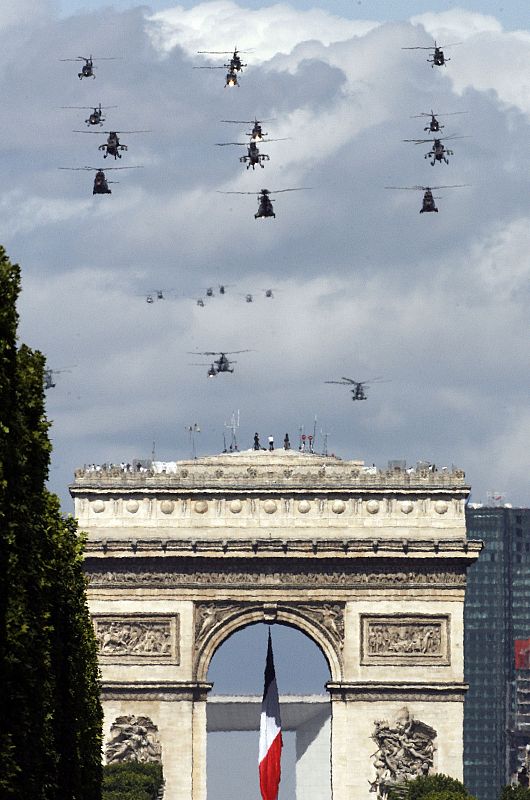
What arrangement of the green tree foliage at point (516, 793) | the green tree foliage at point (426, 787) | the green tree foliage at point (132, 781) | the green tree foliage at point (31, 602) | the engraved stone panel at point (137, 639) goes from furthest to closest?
1. the engraved stone panel at point (137, 639)
2. the green tree foliage at point (426, 787)
3. the green tree foliage at point (516, 793)
4. the green tree foliage at point (132, 781)
5. the green tree foliage at point (31, 602)

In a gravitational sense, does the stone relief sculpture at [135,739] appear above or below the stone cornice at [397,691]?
below

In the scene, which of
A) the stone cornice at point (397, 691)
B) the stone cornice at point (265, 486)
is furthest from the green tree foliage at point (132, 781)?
the stone cornice at point (265, 486)

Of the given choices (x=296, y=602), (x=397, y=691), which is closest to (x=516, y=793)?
(x=397, y=691)

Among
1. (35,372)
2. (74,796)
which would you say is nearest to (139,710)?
(74,796)

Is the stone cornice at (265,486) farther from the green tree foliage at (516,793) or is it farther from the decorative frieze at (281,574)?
the green tree foliage at (516,793)

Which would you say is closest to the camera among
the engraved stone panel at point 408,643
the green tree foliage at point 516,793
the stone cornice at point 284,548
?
the green tree foliage at point 516,793

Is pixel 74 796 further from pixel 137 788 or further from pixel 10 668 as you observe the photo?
pixel 137 788

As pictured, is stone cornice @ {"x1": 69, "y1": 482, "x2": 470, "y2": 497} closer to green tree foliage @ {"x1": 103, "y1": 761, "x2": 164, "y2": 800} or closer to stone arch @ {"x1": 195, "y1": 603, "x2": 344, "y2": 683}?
stone arch @ {"x1": 195, "y1": 603, "x2": 344, "y2": 683}
